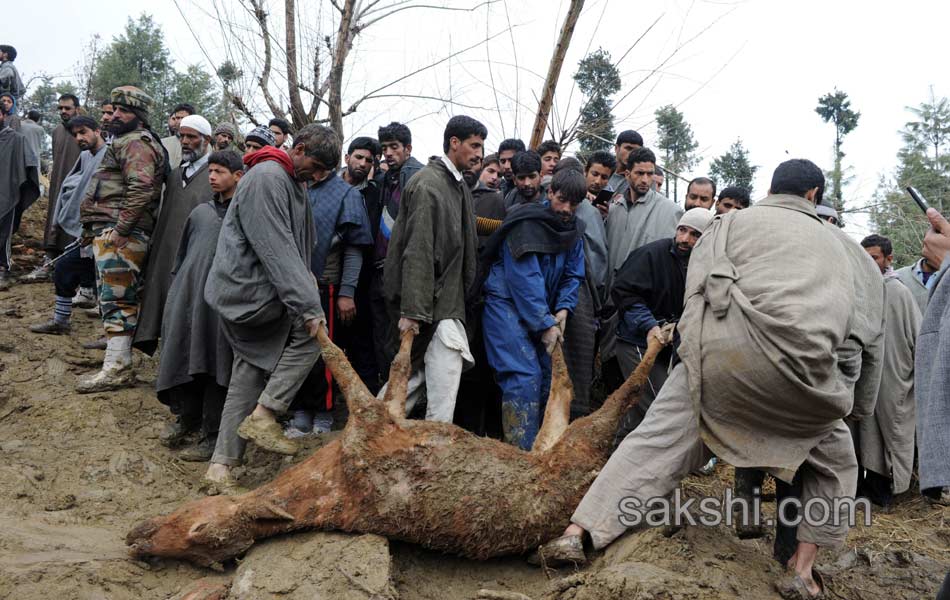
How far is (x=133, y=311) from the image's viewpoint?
5164mm

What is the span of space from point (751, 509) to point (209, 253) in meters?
3.49

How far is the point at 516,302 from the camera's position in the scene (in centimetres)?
423

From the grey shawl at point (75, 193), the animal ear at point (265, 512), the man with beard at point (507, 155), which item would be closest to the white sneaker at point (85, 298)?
the grey shawl at point (75, 193)

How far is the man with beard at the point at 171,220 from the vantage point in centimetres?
496

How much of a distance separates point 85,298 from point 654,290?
18.5 feet

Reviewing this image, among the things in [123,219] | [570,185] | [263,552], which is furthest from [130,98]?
[263,552]

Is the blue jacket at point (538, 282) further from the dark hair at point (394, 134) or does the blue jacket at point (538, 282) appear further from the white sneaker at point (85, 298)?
the white sneaker at point (85, 298)

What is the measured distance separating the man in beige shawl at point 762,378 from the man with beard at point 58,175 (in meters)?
5.70

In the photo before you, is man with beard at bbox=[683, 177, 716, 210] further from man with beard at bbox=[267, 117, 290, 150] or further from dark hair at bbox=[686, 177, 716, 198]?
man with beard at bbox=[267, 117, 290, 150]

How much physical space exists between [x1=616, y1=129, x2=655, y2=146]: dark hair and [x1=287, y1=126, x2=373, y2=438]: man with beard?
7.51 ft

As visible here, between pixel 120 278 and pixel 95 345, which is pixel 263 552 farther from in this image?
pixel 95 345

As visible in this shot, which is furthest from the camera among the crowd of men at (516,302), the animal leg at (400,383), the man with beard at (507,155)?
the man with beard at (507,155)

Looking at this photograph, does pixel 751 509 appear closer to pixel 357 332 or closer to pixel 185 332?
pixel 357 332

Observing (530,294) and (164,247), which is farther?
(164,247)
